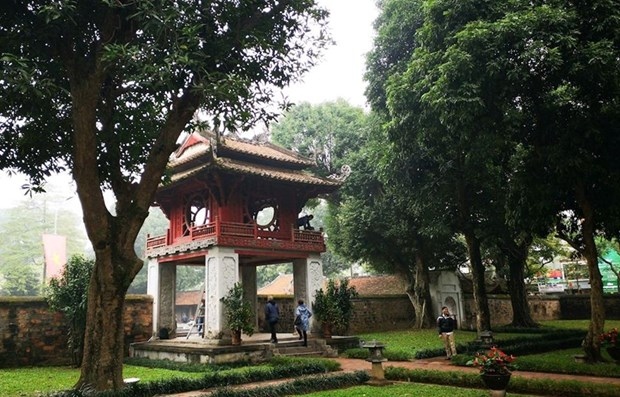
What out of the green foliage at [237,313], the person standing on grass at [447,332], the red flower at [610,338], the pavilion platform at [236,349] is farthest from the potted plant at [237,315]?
the red flower at [610,338]

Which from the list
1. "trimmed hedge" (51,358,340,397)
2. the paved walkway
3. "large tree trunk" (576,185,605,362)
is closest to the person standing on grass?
the paved walkway

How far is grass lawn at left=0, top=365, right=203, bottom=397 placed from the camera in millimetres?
11203

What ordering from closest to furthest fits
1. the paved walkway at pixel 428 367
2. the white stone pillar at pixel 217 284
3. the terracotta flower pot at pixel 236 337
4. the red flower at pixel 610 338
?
the paved walkway at pixel 428 367 → the red flower at pixel 610 338 → the terracotta flower pot at pixel 236 337 → the white stone pillar at pixel 217 284

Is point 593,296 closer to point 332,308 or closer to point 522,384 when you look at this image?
point 522,384

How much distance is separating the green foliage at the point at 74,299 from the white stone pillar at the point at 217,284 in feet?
12.8

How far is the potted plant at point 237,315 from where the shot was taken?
1548 cm

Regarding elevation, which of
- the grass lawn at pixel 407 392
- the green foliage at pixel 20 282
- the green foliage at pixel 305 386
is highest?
the green foliage at pixel 20 282

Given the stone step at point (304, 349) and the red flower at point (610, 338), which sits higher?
the red flower at point (610, 338)

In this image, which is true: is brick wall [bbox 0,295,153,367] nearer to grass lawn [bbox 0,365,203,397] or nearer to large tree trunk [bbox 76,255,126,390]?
grass lawn [bbox 0,365,203,397]

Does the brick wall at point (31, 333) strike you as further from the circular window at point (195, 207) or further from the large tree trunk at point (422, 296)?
the large tree trunk at point (422, 296)

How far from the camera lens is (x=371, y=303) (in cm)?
2738

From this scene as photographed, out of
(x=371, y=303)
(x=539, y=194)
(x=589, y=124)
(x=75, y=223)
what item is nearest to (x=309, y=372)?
(x=539, y=194)

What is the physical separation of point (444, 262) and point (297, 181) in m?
12.9

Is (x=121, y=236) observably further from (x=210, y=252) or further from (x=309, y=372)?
(x=210, y=252)
